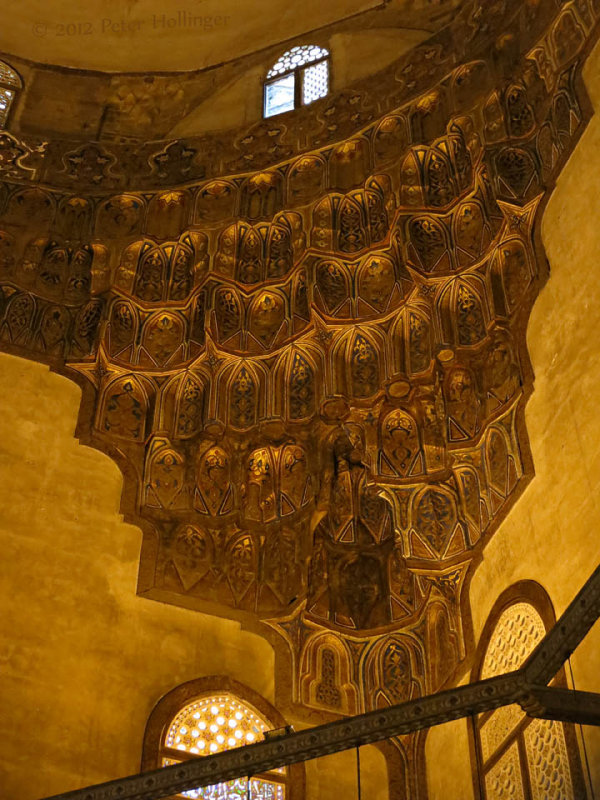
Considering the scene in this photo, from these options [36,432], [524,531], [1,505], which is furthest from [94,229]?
[524,531]

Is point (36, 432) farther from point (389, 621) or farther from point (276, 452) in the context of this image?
point (389, 621)

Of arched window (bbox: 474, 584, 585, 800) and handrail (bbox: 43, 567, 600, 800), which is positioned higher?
arched window (bbox: 474, 584, 585, 800)

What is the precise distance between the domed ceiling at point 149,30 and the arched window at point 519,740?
333 inches

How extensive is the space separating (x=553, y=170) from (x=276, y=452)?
4077 mm

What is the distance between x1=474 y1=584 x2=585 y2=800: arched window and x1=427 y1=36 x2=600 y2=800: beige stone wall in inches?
9.4

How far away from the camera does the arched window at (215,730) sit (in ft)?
35.7

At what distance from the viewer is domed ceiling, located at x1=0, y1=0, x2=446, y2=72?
1533 cm

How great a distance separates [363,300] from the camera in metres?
12.9

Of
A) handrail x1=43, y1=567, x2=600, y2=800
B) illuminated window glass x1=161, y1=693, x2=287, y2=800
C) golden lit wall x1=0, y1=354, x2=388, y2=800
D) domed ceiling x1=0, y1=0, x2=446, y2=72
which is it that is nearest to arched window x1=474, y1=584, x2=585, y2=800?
golden lit wall x1=0, y1=354, x2=388, y2=800

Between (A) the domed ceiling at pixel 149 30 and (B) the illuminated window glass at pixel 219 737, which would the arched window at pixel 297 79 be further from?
(B) the illuminated window glass at pixel 219 737

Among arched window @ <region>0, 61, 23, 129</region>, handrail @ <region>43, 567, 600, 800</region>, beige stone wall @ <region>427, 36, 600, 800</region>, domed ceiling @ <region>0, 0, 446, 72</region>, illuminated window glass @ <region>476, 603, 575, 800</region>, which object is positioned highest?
domed ceiling @ <region>0, 0, 446, 72</region>

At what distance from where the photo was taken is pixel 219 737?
1130 cm

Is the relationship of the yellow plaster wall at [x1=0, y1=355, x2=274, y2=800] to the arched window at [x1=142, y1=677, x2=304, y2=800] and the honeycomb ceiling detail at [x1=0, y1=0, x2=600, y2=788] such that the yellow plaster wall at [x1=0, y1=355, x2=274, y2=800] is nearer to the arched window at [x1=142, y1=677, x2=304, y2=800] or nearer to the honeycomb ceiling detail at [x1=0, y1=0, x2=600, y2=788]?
the arched window at [x1=142, y1=677, x2=304, y2=800]

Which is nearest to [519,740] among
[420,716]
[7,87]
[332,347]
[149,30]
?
[420,716]
